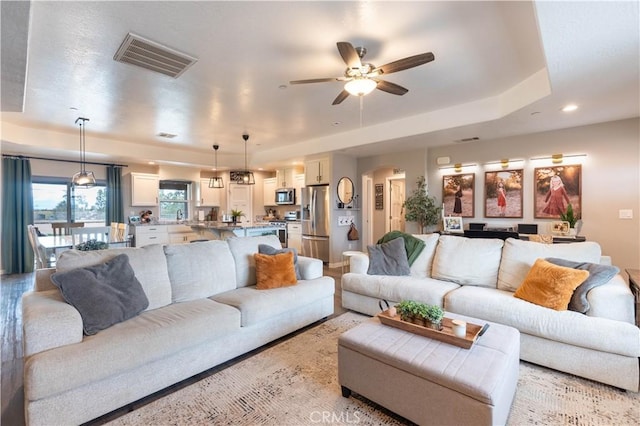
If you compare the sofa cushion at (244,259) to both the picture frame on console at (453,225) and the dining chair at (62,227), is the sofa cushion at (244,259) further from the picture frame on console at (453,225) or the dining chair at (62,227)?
the dining chair at (62,227)

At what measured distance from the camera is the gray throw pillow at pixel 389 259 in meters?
3.55

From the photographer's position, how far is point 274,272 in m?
3.03

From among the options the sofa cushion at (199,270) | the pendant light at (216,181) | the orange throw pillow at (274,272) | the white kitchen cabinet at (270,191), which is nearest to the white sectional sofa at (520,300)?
the orange throw pillow at (274,272)

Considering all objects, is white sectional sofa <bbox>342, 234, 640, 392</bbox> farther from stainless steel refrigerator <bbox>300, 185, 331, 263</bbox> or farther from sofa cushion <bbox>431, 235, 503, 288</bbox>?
stainless steel refrigerator <bbox>300, 185, 331, 263</bbox>

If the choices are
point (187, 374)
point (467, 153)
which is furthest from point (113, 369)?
point (467, 153)

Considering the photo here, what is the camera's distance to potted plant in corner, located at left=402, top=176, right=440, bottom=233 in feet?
18.4

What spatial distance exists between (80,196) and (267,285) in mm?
6245

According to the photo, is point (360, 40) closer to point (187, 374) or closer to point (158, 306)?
point (158, 306)

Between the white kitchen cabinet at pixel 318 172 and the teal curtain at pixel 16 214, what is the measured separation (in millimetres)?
5620

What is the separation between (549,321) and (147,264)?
3271 millimetres

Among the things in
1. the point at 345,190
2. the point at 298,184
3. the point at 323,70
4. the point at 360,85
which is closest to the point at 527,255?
the point at 360,85

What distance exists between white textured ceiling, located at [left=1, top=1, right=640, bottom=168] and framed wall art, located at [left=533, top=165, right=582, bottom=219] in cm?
→ 69

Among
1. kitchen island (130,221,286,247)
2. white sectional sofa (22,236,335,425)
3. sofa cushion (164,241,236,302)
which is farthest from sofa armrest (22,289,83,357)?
kitchen island (130,221,286,247)

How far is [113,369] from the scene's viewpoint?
1.77 meters
